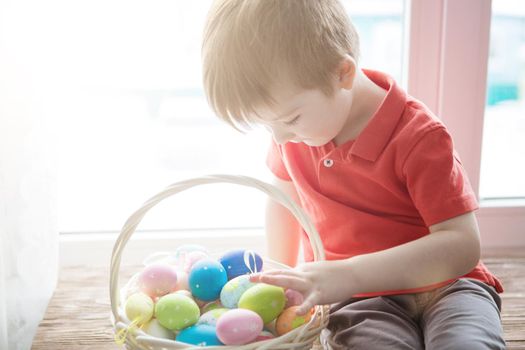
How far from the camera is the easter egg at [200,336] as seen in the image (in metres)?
0.90

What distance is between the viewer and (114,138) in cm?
177

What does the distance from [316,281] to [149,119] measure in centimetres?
100

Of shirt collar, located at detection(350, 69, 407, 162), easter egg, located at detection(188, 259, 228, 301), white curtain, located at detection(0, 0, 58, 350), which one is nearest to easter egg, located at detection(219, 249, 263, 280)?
easter egg, located at detection(188, 259, 228, 301)

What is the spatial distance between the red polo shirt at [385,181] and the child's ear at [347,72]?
0.08 metres

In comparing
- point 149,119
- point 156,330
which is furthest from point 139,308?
point 149,119

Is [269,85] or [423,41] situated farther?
[423,41]

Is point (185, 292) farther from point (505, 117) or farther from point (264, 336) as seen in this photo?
point (505, 117)

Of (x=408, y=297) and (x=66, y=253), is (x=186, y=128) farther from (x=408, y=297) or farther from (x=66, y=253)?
(x=408, y=297)

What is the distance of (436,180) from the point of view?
96cm

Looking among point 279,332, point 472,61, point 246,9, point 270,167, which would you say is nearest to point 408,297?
point 279,332

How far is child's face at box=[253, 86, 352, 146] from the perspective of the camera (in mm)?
928

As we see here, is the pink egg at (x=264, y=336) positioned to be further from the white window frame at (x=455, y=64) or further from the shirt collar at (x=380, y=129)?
the white window frame at (x=455, y=64)

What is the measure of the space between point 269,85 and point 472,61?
2.50 ft

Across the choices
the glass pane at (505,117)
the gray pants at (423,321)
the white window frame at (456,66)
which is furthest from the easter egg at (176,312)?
the glass pane at (505,117)
